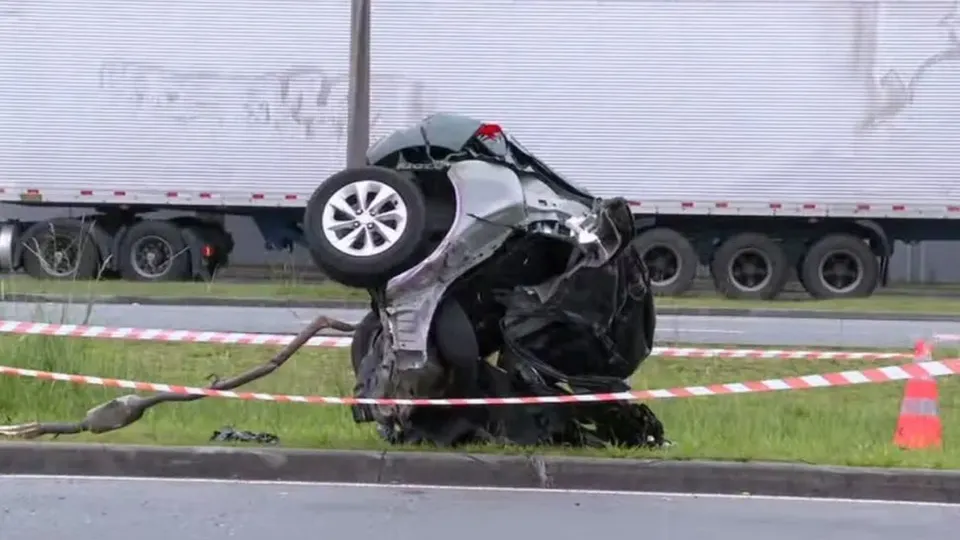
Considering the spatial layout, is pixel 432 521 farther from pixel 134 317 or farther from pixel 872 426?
pixel 134 317

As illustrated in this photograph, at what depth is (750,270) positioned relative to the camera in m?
24.0

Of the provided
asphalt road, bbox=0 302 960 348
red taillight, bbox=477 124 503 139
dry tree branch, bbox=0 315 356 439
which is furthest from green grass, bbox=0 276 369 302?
red taillight, bbox=477 124 503 139

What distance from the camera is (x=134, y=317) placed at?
17531 mm

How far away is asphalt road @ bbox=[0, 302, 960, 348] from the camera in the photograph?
15195 millimetres

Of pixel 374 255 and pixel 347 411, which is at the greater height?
pixel 374 255

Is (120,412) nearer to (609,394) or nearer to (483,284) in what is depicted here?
(483,284)

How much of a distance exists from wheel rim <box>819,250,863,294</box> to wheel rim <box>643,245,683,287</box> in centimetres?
221

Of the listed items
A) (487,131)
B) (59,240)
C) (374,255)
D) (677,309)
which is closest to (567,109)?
(677,309)

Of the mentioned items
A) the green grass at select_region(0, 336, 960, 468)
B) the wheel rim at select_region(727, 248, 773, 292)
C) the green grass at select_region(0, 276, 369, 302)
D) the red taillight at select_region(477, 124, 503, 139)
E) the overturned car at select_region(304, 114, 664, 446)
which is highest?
the red taillight at select_region(477, 124, 503, 139)

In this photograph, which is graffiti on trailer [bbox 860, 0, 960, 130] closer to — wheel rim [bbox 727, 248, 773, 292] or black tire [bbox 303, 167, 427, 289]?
wheel rim [bbox 727, 248, 773, 292]

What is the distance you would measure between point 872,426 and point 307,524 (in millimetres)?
4194

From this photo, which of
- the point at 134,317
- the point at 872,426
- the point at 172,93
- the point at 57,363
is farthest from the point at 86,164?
the point at 872,426

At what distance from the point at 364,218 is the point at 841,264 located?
16.9 meters

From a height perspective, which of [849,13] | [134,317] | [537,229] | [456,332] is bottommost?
[134,317]
